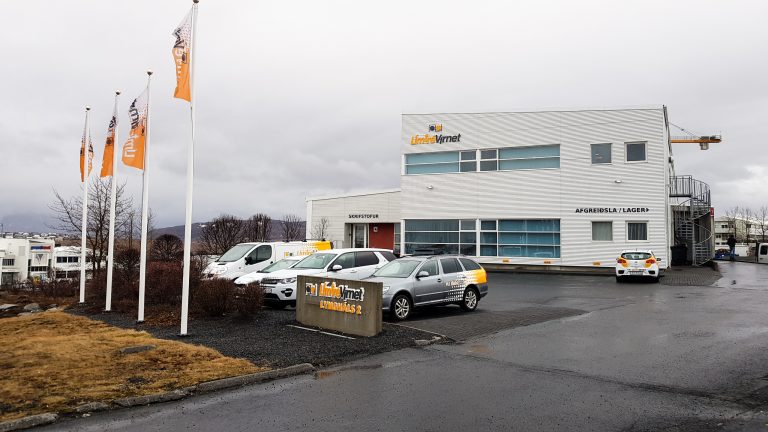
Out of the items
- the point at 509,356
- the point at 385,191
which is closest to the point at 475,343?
the point at 509,356

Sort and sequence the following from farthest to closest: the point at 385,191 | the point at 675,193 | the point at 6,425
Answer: the point at 385,191
the point at 675,193
the point at 6,425

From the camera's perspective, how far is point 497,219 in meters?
33.2

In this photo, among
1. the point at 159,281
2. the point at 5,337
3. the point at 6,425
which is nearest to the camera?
the point at 6,425

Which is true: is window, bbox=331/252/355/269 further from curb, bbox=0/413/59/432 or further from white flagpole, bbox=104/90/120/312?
curb, bbox=0/413/59/432

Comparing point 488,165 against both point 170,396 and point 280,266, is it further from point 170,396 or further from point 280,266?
point 170,396

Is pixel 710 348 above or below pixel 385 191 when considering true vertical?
below

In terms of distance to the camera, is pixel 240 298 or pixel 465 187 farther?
pixel 465 187

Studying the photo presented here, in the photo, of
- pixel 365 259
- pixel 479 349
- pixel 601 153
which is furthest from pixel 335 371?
pixel 601 153

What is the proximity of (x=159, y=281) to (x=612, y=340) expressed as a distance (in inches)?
485

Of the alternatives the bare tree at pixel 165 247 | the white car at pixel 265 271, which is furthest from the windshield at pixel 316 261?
the bare tree at pixel 165 247

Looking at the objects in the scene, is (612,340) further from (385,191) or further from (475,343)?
(385,191)

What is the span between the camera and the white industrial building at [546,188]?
29.5 meters

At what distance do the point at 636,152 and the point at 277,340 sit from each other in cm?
2586

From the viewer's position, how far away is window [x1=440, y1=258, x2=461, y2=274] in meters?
13.9
